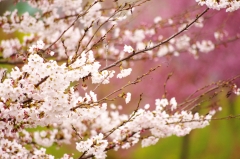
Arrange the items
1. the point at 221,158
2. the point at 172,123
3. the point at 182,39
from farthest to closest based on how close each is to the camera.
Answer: the point at 221,158
the point at 182,39
the point at 172,123

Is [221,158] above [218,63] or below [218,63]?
below

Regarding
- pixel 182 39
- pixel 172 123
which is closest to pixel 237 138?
pixel 182 39

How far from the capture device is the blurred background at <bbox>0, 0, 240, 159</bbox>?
7.57m

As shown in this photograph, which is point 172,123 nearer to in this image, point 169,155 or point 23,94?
point 23,94

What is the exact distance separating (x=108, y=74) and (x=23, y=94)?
65 cm

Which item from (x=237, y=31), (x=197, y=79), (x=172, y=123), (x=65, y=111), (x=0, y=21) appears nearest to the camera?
(x=65, y=111)

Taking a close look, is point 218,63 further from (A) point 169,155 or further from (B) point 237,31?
(A) point 169,155

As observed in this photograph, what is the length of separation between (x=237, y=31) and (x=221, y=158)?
11.6 ft

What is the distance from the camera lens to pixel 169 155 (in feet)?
31.0

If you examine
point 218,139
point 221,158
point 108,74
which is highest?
point 218,139

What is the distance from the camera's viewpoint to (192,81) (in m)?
8.02

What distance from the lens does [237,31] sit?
23.7 ft

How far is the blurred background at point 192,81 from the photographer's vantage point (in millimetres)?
7566

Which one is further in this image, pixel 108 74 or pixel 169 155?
pixel 169 155
